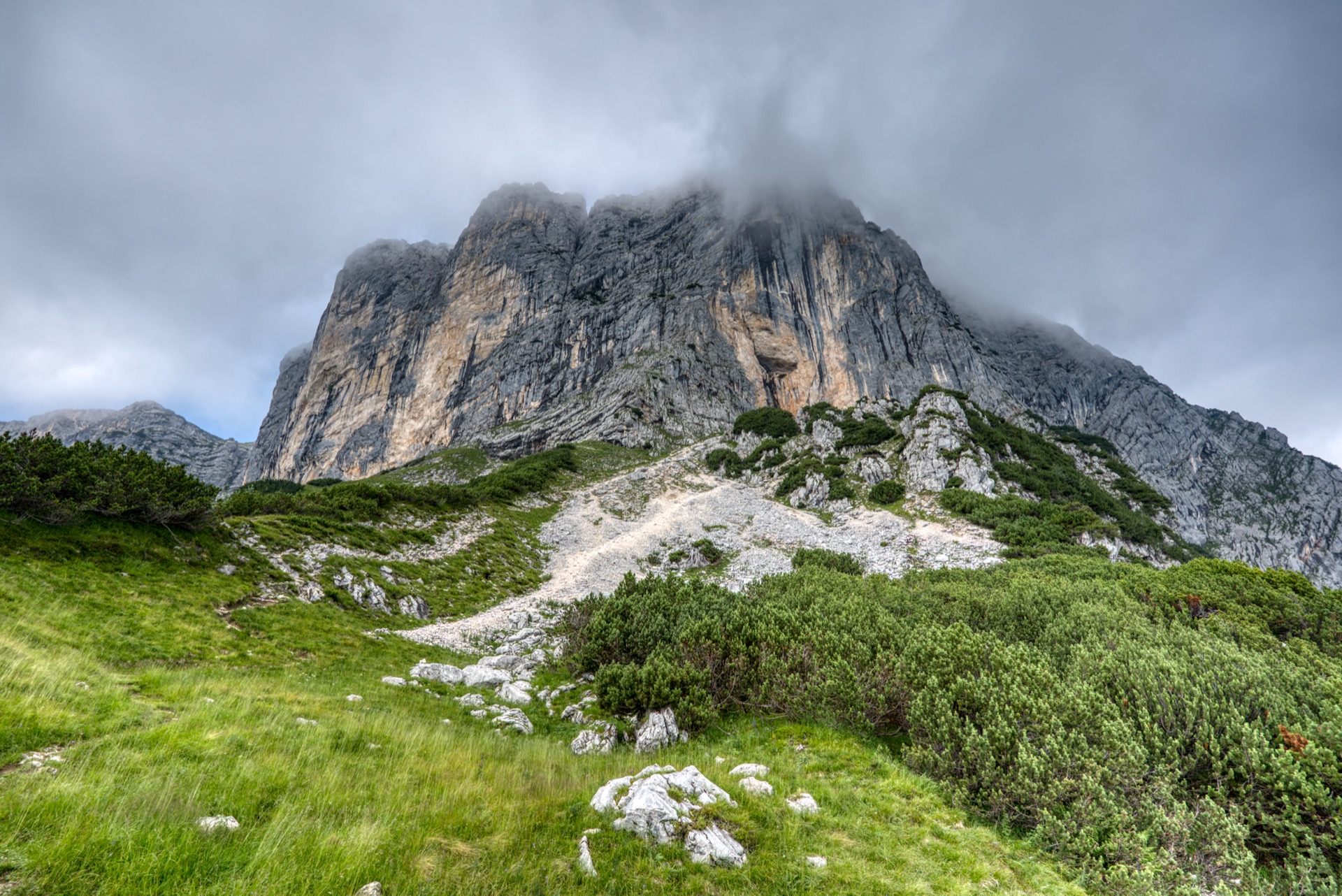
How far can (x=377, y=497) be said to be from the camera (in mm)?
32438

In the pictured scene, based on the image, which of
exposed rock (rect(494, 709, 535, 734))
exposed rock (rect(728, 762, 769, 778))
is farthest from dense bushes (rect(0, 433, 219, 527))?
exposed rock (rect(728, 762, 769, 778))

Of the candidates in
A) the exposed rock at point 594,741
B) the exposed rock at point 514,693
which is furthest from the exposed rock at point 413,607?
the exposed rock at point 594,741

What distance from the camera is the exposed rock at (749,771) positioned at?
8289 mm

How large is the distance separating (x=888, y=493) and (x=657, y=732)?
43708mm

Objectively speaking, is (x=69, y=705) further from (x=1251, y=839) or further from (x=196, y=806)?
(x=1251, y=839)

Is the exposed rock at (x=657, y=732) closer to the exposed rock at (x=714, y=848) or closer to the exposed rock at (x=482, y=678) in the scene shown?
the exposed rock at (x=714, y=848)

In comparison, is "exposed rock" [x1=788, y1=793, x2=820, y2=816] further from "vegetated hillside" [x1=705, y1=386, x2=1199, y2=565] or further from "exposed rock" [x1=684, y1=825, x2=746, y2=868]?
"vegetated hillside" [x1=705, y1=386, x2=1199, y2=565]

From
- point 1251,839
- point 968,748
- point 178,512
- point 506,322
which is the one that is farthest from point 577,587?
point 506,322

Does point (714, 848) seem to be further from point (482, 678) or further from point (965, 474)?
point (965, 474)

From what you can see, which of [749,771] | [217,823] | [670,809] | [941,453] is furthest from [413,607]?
[941,453]

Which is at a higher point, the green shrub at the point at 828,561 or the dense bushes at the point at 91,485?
the green shrub at the point at 828,561

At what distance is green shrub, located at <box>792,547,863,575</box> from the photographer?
1137 inches

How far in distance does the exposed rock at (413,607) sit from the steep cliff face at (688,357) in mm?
63294

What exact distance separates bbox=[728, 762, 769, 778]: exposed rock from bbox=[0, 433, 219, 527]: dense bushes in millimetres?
21837
